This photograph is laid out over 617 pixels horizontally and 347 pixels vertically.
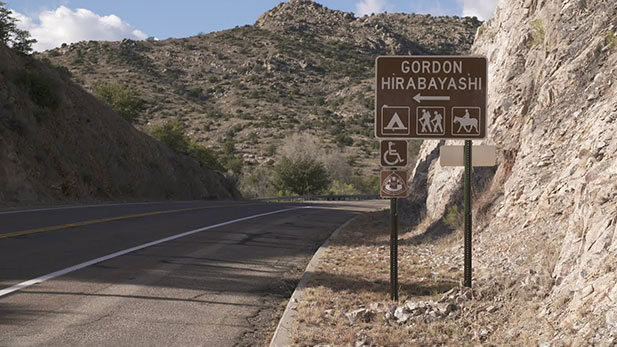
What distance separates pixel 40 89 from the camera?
30.4 metres

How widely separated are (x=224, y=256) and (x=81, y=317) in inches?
Result: 195

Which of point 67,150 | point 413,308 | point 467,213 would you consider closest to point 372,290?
point 413,308

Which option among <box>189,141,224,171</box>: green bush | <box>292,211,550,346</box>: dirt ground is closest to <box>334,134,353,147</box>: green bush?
<box>189,141,224,171</box>: green bush

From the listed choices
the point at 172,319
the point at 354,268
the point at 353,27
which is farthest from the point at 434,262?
the point at 353,27

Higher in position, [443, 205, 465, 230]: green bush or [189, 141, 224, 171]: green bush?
[189, 141, 224, 171]: green bush

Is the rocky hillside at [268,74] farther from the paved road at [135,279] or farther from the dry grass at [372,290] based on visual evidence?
the dry grass at [372,290]

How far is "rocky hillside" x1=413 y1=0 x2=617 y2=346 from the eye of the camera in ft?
18.1

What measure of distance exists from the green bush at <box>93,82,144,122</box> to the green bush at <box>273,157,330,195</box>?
583 inches

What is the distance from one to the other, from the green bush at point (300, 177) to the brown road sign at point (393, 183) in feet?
162

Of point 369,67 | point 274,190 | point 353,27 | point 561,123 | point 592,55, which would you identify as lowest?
point 274,190

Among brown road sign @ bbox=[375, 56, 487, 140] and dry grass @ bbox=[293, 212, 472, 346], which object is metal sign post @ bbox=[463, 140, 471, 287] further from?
dry grass @ bbox=[293, 212, 472, 346]

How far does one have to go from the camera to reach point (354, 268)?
412 inches

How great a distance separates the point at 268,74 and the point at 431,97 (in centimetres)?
8188

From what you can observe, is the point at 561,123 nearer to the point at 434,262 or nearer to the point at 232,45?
the point at 434,262
